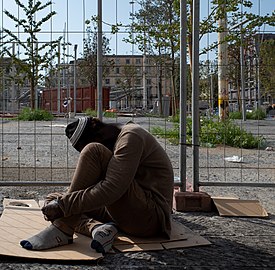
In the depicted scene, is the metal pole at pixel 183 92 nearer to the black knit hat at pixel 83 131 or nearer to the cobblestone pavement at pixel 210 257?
the cobblestone pavement at pixel 210 257

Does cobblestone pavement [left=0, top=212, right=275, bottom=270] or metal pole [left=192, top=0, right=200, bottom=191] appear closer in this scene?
cobblestone pavement [left=0, top=212, right=275, bottom=270]

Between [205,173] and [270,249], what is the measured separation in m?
3.61

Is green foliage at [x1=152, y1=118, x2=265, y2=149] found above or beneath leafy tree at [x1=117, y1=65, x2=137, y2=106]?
beneath

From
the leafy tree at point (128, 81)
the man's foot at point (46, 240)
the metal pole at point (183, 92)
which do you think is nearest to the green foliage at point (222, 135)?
the leafy tree at point (128, 81)

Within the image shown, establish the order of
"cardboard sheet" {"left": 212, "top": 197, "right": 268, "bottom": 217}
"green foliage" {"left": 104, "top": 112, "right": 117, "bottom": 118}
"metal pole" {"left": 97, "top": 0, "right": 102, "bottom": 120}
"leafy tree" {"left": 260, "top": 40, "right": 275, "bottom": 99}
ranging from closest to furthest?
1. "cardboard sheet" {"left": 212, "top": 197, "right": 268, "bottom": 217}
2. "metal pole" {"left": 97, "top": 0, "right": 102, "bottom": 120}
3. "green foliage" {"left": 104, "top": 112, "right": 117, "bottom": 118}
4. "leafy tree" {"left": 260, "top": 40, "right": 275, "bottom": 99}

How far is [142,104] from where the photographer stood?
555 cm

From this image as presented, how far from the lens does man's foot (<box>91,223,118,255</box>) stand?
3.10 metres

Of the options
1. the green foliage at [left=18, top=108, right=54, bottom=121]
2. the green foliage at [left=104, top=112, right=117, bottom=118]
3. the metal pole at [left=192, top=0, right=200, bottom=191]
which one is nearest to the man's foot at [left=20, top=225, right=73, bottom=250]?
the metal pole at [left=192, top=0, right=200, bottom=191]

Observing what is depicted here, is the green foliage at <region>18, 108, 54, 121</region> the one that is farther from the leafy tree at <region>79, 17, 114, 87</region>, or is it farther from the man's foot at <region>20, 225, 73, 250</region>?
the man's foot at <region>20, 225, 73, 250</region>

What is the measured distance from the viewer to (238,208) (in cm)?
454

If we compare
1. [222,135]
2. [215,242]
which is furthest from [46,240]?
[222,135]

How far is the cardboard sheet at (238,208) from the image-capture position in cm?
444

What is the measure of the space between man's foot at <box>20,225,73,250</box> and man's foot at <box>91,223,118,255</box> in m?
0.21

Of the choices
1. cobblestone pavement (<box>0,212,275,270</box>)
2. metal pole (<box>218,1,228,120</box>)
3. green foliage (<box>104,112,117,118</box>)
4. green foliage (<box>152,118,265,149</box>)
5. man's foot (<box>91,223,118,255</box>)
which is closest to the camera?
cobblestone pavement (<box>0,212,275,270</box>)
